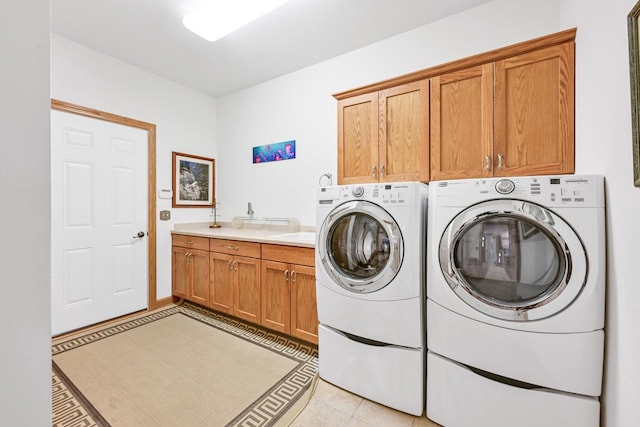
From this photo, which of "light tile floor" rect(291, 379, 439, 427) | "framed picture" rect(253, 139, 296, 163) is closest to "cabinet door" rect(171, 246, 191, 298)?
"framed picture" rect(253, 139, 296, 163)

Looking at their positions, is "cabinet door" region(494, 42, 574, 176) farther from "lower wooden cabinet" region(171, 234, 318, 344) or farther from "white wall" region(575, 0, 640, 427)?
"lower wooden cabinet" region(171, 234, 318, 344)

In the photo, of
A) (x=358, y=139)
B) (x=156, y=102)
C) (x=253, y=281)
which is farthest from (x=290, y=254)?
(x=156, y=102)

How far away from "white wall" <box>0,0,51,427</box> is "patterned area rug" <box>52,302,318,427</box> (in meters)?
1.16

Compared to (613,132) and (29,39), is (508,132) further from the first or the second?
(29,39)

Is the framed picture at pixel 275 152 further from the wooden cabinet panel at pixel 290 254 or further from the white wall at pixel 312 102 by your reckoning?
the wooden cabinet panel at pixel 290 254

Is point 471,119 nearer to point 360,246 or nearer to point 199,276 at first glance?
point 360,246

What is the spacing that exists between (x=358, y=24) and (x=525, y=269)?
7.03 feet

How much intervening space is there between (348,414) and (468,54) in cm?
259

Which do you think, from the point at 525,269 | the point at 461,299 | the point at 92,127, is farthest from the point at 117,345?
the point at 525,269

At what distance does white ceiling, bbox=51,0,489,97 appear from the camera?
2025 millimetres

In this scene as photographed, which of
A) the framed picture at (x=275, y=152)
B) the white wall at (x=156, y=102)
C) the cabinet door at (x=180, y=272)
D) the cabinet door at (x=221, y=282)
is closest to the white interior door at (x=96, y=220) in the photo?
the white wall at (x=156, y=102)

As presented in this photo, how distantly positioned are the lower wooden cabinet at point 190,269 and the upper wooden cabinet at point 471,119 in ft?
5.62

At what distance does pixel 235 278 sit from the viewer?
8.32 ft

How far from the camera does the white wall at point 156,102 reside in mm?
2436
